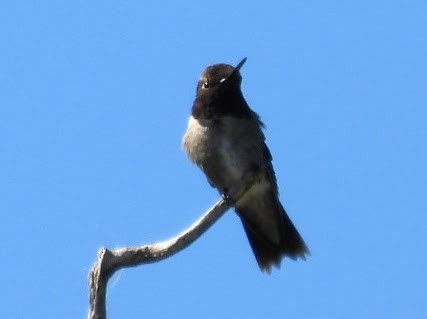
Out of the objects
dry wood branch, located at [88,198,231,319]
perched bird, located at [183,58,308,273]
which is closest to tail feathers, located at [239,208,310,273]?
perched bird, located at [183,58,308,273]

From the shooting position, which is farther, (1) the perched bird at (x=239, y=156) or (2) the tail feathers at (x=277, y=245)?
(2) the tail feathers at (x=277, y=245)

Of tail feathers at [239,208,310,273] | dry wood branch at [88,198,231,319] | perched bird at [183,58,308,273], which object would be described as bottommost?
dry wood branch at [88,198,231,319]

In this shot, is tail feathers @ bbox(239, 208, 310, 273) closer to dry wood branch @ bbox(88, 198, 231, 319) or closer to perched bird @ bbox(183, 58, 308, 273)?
perched bird @ bbox(183, 58, 308, 273)

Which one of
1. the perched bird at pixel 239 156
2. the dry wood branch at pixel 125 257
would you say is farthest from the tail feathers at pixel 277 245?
the dry wood branch at pixel 125 257

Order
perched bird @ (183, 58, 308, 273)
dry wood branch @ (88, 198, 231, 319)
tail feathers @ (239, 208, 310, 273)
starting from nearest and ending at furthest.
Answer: dry wood branch @ (88, 198, 231, 319) < perched bird @ (183, 58, 308, 273) < tail feathers @ (239, 208, 310, 273)

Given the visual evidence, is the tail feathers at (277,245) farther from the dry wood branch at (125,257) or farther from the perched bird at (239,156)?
the dry wood branch at (125,257)

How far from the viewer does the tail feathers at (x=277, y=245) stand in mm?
9625

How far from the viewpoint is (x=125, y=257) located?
582 centimetres

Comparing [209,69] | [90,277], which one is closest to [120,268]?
[90,277]

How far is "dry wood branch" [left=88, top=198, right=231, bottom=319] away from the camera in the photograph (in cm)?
556

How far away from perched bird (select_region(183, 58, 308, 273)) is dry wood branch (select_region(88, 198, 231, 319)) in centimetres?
253

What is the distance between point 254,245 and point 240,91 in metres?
1.30

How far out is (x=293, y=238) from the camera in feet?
32.0

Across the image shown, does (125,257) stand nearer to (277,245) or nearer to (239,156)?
(239,156)
